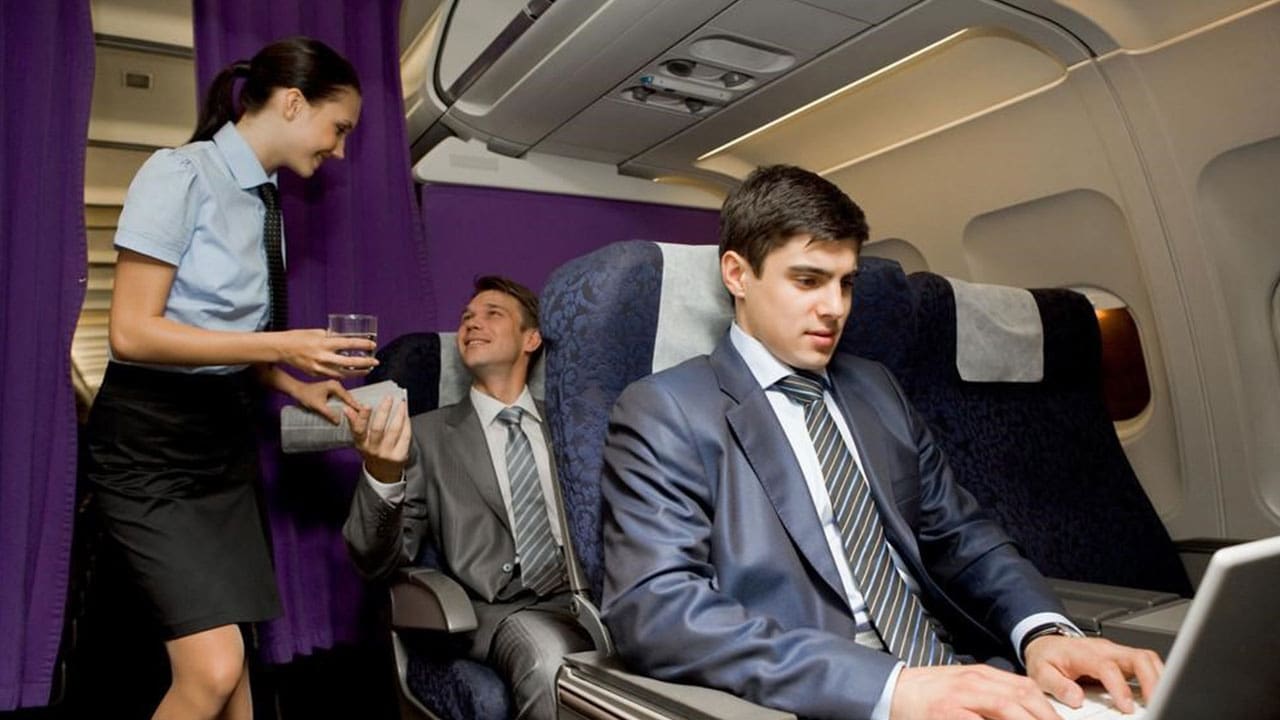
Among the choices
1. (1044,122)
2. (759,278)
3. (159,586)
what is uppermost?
(1044,122)

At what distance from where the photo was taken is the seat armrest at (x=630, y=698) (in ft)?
3.62

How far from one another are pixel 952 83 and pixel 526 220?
77.3 inches

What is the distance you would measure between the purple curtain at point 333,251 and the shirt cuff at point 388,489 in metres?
0.63

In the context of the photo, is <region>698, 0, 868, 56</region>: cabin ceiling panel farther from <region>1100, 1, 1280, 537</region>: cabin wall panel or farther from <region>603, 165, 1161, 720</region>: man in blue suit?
<region>603, 165, 1161, 720</region>: man in blue suit

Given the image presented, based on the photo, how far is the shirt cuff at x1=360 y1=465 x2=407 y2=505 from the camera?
6.82 ft

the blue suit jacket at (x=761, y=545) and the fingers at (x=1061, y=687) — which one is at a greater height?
the blue suit jacket at (x=761, y=545)

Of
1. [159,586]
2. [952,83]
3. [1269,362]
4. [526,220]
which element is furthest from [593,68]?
[1269,362]

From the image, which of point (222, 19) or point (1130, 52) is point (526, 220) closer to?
point (222, 19)

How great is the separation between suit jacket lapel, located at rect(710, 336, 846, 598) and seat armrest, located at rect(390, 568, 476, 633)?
0.80 meters

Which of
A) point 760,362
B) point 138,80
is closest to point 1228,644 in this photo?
point 760,362

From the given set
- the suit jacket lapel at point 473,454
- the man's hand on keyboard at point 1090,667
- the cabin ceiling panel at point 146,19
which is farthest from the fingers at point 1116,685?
the cabin ceiling panel at point 146,19

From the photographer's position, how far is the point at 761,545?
1.41 metres

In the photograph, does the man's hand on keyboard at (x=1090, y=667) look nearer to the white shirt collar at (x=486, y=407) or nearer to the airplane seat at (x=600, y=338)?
the airplane seat at (x=600, y=338)

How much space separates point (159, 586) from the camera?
5.86ft
